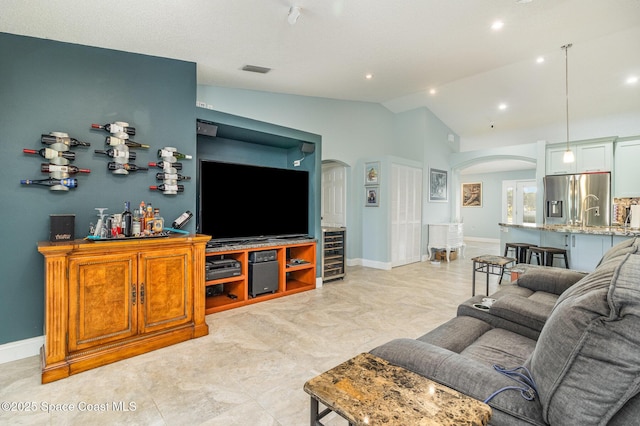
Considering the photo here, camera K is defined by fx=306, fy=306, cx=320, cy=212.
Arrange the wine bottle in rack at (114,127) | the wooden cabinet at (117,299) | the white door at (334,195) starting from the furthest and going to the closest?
the white door at (334,195)
the wine bottle in rack at (114,127)
the wooden cabinet at (117,299)

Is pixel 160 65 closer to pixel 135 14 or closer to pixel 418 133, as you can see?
pixel 135 14

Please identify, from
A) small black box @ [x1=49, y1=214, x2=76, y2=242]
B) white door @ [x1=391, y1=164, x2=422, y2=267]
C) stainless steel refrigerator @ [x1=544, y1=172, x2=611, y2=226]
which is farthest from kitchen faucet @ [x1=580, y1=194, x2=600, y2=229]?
small black box @ [x1=49, y1=214, x2=76, y2=242]

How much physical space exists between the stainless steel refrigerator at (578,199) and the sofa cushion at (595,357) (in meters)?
6.68

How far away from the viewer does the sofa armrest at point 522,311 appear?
190cm

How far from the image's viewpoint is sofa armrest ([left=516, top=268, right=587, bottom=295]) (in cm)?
254

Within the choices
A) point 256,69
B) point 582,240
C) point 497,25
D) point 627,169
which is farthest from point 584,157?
point 256,69

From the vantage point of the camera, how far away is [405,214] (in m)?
6.49

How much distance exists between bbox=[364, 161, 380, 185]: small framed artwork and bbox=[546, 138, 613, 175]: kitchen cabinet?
3.83m

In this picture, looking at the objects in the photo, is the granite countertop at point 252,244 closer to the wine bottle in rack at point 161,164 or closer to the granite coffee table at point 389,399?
the wine bottle in rack at point 161,164

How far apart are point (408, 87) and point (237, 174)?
3.23m

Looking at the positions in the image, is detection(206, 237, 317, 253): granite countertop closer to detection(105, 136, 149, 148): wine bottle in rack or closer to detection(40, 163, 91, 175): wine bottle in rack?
detection(105, 136, 149, 148): wine bottle in rack

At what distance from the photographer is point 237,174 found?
3.89 metres

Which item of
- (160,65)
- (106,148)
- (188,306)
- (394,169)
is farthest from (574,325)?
(394,169)

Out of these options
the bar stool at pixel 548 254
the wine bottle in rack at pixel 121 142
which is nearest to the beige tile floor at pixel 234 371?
the bar stool at pixel 548 254
